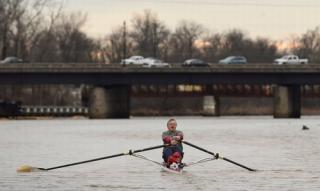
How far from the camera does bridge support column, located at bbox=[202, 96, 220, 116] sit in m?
136

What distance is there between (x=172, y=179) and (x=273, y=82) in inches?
3262

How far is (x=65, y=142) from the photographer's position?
56.7 meters

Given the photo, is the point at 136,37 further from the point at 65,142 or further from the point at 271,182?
the point at 271,182

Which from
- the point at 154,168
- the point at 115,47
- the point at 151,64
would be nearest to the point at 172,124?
the point at 154,168

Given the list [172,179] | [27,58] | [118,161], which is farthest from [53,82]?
[172,179]

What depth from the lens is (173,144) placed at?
33.4 meters

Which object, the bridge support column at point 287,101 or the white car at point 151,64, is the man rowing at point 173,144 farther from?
the bridge support column at point 287,101

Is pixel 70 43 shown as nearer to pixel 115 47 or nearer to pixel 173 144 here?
pixel 115 47

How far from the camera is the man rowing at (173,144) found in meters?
33.4

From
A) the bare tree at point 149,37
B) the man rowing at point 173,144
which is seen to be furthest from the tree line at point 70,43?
the man rowing at point 173,144

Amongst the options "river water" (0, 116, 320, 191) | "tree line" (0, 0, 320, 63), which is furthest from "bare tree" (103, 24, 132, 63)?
"river water" (0, 116, 320, 191)

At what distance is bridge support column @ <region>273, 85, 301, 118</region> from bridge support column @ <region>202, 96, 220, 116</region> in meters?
20.2

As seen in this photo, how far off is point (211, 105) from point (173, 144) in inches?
4102

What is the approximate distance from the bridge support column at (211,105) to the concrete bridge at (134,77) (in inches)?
901
